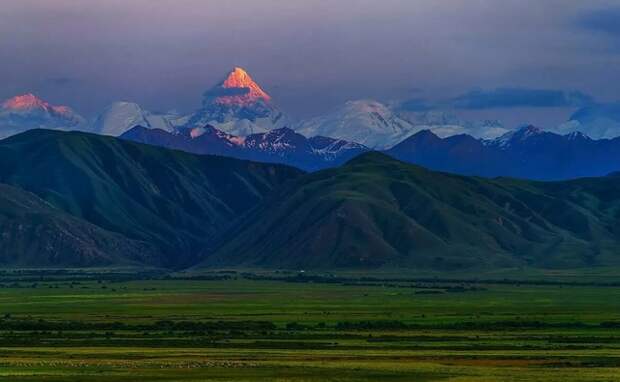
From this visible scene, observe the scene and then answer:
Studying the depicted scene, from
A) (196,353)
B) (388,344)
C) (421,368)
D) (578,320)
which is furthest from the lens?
(578,320)

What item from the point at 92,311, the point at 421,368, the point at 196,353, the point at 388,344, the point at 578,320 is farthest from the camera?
the point at 92,311

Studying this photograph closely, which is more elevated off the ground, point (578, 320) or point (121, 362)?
point (121, 362)

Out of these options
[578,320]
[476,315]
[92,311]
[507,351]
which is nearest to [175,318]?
[92,311]

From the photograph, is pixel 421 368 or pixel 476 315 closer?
pixel 421 368

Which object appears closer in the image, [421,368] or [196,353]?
[421,368]

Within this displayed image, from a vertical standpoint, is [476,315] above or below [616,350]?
below

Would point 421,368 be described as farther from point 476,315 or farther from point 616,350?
point 476,315

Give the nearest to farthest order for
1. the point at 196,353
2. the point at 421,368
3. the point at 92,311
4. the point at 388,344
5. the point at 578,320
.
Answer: the point at 421,368 → the point at 196,353 → the point at 388,344 → the point at 578,320 → the point at 92,311

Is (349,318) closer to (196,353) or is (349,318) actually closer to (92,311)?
(92,311)

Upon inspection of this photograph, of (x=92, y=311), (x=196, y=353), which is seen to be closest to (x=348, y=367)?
(x=196, y=353)
